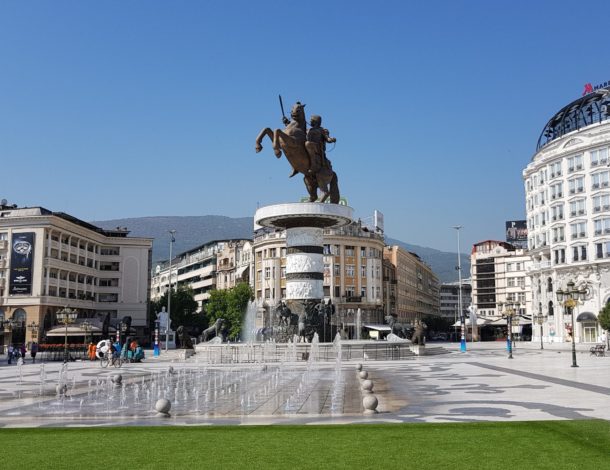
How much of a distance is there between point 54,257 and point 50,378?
2028 inches

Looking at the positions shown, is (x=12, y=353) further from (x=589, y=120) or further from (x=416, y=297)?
(x=416, y=297)

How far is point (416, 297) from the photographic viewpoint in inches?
5177

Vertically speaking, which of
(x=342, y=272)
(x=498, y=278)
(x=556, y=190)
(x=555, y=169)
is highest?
(x=555, y=169)

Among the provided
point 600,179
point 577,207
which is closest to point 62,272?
point 577,207

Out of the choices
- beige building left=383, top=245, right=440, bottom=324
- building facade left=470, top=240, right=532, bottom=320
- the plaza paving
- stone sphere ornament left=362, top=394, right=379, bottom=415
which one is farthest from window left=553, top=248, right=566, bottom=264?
stone sphere ornament left=362, top=394, right=379, bottom=415

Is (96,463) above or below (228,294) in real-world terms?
below

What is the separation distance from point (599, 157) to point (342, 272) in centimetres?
3660

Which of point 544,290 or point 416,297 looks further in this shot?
point 416,297

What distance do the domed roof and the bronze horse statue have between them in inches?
1880

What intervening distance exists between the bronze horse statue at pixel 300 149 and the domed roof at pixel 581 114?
47757 mm

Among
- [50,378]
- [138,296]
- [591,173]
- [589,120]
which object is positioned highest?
[589,120]

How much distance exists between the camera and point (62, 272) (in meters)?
80.1

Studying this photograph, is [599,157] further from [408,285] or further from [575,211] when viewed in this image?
[408,285]

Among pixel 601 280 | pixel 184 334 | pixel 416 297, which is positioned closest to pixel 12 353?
pixel 184 334
